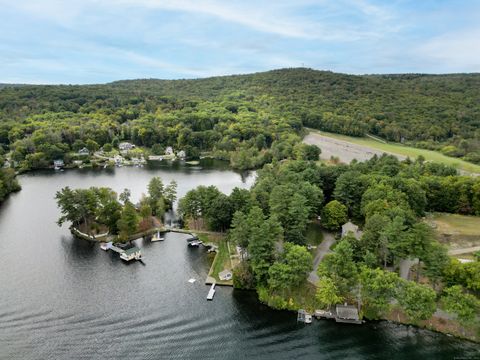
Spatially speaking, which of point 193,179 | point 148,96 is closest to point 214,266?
point 193,179

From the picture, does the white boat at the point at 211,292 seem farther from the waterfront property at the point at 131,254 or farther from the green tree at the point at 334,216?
the green tree at the point at 334,216

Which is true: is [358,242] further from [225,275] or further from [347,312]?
[225,275]

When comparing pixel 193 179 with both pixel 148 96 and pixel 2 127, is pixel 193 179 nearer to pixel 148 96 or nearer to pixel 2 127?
pixel 2 127

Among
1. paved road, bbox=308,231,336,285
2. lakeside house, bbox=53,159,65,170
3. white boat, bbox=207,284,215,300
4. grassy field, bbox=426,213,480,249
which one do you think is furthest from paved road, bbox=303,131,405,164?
lakeside house, bbox=53,159,65,170

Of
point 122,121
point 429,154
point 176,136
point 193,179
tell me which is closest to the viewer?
point 193,179

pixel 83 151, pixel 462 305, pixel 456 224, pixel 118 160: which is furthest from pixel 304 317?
pixel 83 151

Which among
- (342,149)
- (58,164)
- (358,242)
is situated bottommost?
(58,164)

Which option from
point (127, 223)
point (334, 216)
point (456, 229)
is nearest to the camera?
point (456, 229)

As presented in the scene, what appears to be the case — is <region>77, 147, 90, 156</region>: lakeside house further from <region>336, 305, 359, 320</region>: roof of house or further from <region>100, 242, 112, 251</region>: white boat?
<region>336, 305, 359, 320</region>: roof of house
